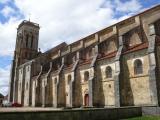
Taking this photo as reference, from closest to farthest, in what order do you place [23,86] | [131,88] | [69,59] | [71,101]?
1. [131,88]
2. [71,101]
3. [69,59]
4. [23,86]

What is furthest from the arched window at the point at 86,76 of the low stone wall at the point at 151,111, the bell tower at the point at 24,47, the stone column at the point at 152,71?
the bell tower at the point at 24,47

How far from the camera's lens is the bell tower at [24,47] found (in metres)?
57.6

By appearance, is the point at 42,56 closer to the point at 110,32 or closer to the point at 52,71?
the point at 52,71

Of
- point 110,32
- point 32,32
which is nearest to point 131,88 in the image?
point 110,32

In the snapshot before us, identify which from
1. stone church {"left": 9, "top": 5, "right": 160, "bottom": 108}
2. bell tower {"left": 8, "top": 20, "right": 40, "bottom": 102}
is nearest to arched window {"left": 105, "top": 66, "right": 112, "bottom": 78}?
stone church {"left": 9, "top": 5, "right": 160, "bottom": 108}

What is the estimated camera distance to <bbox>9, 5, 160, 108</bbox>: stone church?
25.1 metres

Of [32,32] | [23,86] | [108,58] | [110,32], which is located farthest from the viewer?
[32,32]

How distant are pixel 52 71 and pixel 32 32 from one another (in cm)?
2176

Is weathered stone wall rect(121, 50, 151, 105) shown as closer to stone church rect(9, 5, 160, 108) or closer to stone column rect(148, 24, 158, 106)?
stone church rect(9, 5, 160, 108)

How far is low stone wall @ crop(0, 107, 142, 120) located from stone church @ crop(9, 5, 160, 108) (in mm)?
4800

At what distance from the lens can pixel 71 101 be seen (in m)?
33.5

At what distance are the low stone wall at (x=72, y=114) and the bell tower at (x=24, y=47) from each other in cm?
4205

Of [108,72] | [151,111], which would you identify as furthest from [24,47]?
[151,111]

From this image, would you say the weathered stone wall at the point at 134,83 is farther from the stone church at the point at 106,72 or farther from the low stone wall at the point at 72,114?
the low stone wall at the point at 72,114
